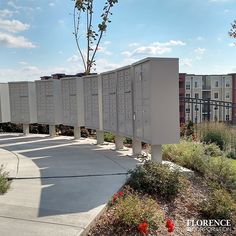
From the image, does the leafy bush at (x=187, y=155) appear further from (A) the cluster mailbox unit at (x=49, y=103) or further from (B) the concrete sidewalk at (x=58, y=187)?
(A) the cluster mailbox unit at (x=49, y=103)

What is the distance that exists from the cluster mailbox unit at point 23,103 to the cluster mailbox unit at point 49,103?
26cm

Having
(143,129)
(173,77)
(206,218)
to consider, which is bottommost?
(206,218)

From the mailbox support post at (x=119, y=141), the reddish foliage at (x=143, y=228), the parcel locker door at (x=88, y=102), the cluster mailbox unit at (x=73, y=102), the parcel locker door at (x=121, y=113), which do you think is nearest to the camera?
the reddish foliage at (x=143, y=228)

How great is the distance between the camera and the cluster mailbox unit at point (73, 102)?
11.2 meters

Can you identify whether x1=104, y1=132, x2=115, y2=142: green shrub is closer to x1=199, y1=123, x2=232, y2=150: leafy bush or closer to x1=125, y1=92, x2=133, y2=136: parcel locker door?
x1=199, y1=123, x2=232, y2=150: leafy bush

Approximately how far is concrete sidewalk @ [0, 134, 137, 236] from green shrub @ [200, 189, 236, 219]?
4.55 feet

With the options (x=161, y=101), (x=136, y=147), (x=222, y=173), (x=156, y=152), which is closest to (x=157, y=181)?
(x=156, y=152)

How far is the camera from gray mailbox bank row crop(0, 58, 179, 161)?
20.7ft

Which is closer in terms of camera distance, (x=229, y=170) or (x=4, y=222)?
(x=4, y=222)

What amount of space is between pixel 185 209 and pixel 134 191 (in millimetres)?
790

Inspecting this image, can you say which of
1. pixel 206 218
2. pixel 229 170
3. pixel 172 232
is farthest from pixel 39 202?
pixel 229 170

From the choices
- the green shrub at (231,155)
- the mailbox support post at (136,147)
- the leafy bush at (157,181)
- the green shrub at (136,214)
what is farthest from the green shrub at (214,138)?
the green shrub at (136,214)

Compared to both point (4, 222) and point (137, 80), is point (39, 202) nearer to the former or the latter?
point (4, 222)

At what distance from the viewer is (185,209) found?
15.8ft
